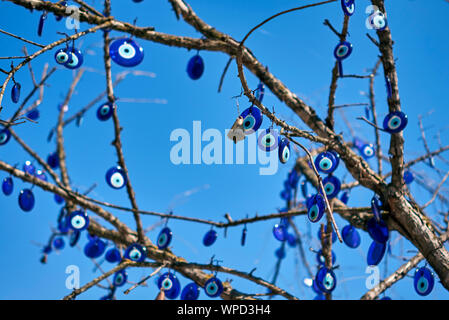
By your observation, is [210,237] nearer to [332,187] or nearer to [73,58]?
[332,187]

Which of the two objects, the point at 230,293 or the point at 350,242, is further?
the point at 230,293

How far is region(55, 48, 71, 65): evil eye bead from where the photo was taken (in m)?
1.87

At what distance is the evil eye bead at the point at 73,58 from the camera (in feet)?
6.25

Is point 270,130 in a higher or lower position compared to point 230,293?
higher

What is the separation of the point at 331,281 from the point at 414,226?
448mm

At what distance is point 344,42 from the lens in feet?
7.04

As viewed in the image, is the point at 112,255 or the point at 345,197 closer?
the point at 112,255

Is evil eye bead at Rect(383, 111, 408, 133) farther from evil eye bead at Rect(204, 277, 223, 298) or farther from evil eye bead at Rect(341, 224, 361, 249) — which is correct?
evil eye bead at Rect(204, 277, 223, 298)

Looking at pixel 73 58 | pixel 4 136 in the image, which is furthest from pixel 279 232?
pixel 4 136

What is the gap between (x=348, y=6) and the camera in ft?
6.29

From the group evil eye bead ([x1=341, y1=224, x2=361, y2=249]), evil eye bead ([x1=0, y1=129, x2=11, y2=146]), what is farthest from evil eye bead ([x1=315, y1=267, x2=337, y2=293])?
evil eye bead ([x1=0, y1=129, x2=11, y2=146])

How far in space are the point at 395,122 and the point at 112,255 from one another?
5.45 ft
